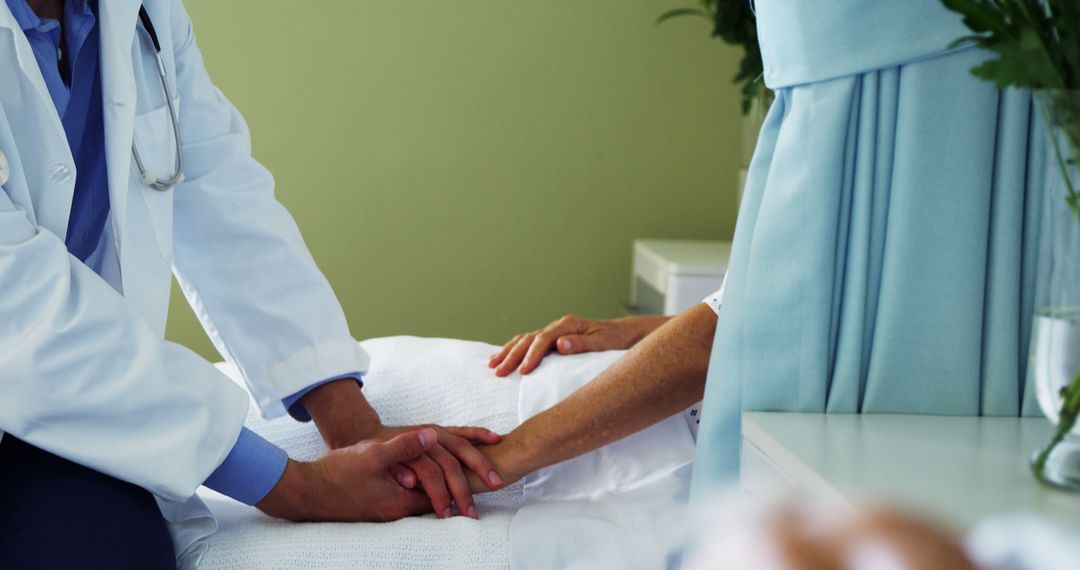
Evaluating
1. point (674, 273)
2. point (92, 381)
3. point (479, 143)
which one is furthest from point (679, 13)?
point (92, 381)

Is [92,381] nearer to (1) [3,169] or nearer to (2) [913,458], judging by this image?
(1) [3,169]

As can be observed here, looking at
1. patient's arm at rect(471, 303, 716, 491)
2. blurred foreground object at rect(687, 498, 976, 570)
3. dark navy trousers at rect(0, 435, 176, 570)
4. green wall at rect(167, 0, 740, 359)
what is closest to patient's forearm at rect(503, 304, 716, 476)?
patient's arm at rect(471, 303, 716, 491)

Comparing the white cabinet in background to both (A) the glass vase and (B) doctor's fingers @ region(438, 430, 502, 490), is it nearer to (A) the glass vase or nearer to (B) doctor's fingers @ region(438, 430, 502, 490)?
(B) doctor's fingers @ region(438, 430, 502, 490)

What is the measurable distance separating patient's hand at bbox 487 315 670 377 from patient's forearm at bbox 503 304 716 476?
0.43ft

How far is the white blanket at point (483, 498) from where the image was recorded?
104 cm

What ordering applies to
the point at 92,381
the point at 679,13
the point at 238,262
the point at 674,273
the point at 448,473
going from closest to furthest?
1. the point at 92,381
2. the point at 448,473
3. the point at 238,262
4. the point at 674,273
5. the point at 679,13

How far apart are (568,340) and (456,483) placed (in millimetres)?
305

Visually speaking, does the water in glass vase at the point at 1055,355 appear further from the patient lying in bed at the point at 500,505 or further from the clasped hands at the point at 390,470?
the clasped hands at the point at 390,470

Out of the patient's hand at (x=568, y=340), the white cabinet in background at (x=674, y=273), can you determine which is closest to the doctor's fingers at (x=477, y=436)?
the patient's hand at (x=568, y=340)

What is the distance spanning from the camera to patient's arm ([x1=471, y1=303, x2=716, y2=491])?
120cm

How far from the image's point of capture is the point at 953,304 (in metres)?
0.92

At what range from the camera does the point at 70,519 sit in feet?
3.16

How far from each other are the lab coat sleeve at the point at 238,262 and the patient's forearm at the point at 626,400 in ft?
0.90

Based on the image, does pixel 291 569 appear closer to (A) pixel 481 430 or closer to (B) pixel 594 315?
(A) pixel 481 430
